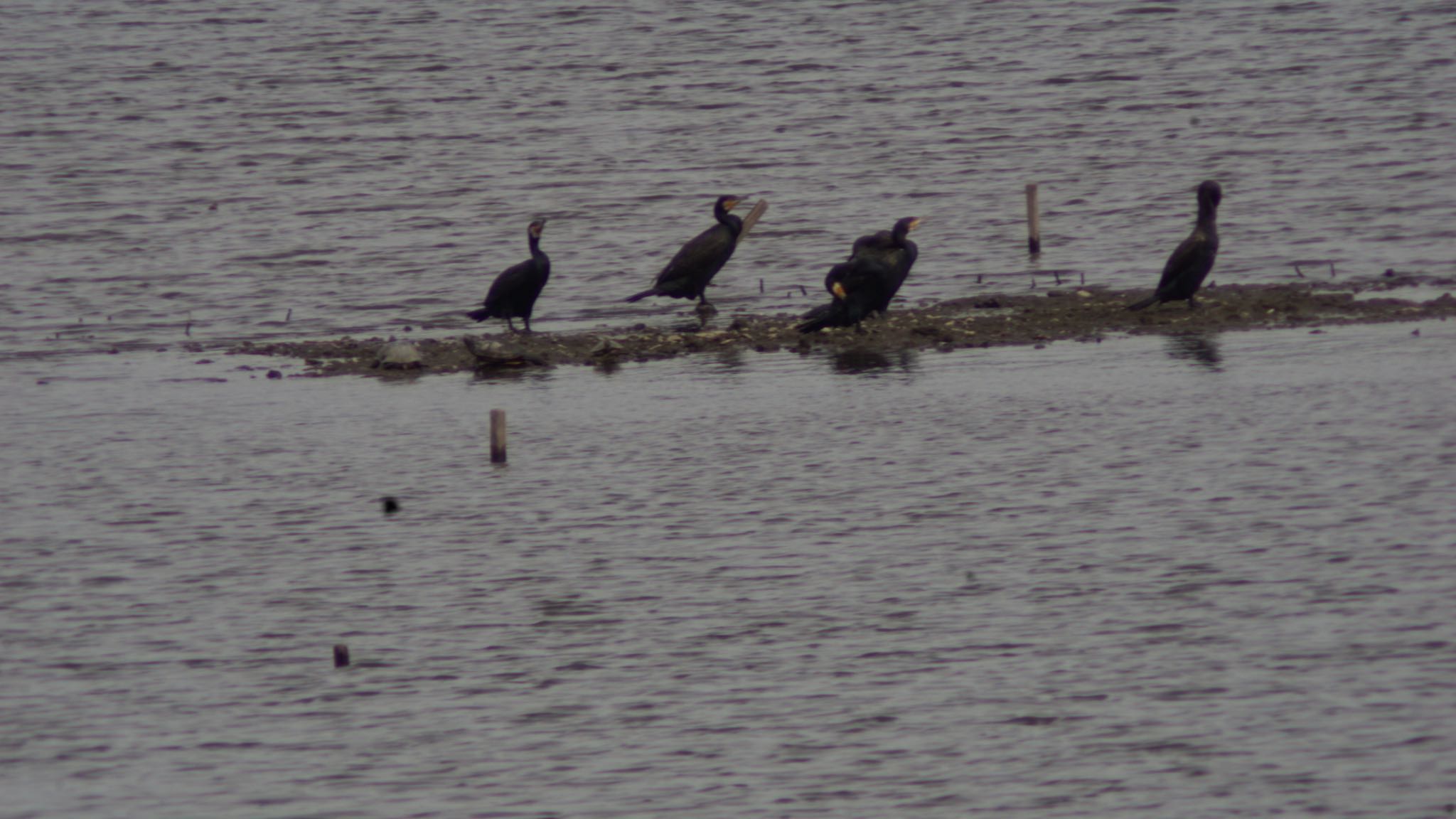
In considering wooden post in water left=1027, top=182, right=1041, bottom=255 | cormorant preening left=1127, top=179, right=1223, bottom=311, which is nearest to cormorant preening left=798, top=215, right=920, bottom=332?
cormorant preening left=1127, top=179, right=1223, bottom=311

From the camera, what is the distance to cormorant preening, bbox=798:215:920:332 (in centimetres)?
2703

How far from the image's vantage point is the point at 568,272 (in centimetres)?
3753

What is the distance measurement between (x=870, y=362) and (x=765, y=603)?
35.6ft

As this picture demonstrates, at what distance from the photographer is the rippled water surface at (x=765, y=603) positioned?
11.5 meters

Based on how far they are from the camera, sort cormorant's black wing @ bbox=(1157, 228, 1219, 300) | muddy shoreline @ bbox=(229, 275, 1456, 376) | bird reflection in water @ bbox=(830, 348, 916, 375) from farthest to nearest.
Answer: cormorant's black wing @ bbox=(1157, 228, 1219, 300), muddy shoreline @ bbox=(229, 275, 1456, 376), bird reflection in water @ bbox=(830, 348, 916, 375)

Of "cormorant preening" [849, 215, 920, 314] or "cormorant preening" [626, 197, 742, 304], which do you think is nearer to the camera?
"cormorant preening" [849, 215, 920, 314]

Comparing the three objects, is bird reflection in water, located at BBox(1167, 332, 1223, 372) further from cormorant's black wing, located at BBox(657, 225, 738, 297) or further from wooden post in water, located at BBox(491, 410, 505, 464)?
wooden post in water, located at BBox(491, 410, 505, 464)

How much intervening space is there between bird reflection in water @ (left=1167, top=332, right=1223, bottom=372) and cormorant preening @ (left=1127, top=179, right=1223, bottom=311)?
1.08 meters

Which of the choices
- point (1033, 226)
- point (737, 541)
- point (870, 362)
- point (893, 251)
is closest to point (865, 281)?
point (893, 251)

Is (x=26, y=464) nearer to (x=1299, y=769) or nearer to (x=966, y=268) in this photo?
(x=1299, y=769)

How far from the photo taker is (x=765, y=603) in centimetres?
1466

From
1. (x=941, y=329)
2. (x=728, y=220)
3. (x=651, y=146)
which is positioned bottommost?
(x=941, y=329)

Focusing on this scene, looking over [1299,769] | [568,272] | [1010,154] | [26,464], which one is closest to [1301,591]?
[1299,769]

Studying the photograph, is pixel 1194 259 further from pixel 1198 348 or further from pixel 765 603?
pixel 765 603
